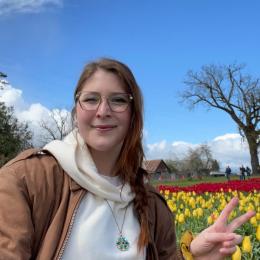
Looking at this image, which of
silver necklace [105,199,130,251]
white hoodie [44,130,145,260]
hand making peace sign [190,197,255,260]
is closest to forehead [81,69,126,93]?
white hoodie [44,130,145,260]

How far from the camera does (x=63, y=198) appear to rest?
197cm

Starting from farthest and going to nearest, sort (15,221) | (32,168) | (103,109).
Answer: (103,109) → (32,168) → (15,221)

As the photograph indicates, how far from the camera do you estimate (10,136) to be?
40.6 m

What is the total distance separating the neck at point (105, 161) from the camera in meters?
2.24

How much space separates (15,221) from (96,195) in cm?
41

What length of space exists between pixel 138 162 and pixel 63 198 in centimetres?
51

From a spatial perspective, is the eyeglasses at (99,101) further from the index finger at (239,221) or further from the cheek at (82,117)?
the index finger at (239,221)

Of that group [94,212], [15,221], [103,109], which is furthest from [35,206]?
[103,109]

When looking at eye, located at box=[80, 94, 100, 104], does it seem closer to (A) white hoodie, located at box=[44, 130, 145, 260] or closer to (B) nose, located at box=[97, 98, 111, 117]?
(B) nose, located at box=[97, 98, 111, 117]

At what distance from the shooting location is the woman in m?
1.88

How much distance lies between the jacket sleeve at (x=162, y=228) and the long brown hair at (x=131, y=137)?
0.32ft

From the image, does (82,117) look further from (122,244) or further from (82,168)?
(122,244)

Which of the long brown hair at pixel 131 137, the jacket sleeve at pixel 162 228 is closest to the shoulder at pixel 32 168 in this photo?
the long brown hair at pixel 131 137

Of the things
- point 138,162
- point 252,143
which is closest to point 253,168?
point 252,143
